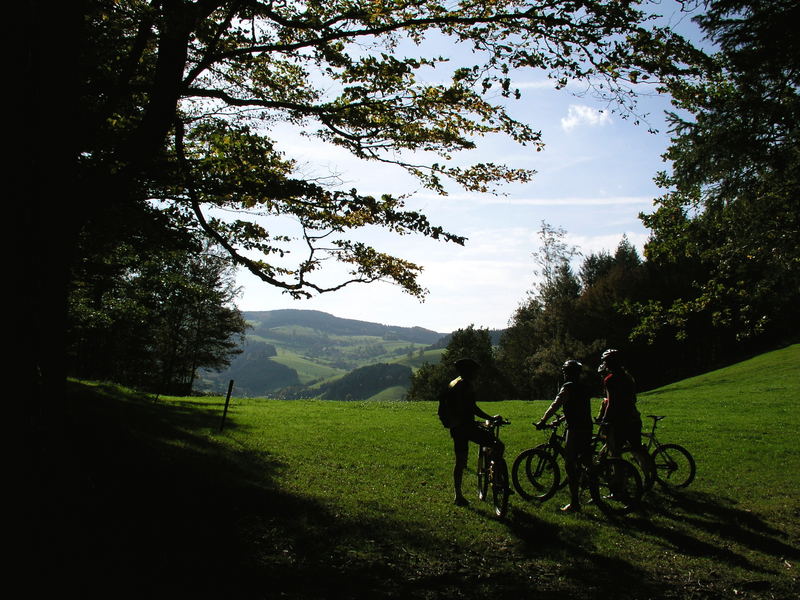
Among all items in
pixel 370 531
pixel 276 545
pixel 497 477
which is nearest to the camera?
pixel 276 545

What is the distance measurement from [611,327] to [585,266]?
25647 millimetres

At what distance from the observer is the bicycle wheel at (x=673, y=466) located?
375 inches

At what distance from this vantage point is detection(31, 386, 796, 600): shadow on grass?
4.22 meters

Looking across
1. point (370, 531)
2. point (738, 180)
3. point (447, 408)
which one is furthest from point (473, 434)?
point (738, 180)

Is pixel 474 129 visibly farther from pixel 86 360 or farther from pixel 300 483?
pixel 86 360

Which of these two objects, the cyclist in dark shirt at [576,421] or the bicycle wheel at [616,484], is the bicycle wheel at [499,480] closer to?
the cyclist in dark shirt at [576,421]

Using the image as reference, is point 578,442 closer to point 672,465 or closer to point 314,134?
point 672,465

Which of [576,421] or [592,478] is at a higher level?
[576,421]

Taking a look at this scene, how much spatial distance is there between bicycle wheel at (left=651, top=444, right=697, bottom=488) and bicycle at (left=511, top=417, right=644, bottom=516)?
2.88ft

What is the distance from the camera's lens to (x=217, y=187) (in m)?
8.10

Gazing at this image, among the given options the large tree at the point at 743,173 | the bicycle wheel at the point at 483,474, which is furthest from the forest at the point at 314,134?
the bicycle wheel at the point at 483,474

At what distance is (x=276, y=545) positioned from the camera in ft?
18.1

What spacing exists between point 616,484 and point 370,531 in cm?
438

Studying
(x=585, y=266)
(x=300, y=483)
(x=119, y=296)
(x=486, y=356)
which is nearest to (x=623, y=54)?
(x=300, y=483)
